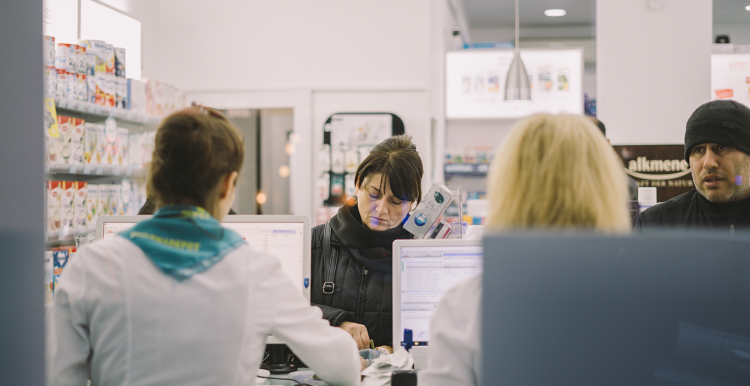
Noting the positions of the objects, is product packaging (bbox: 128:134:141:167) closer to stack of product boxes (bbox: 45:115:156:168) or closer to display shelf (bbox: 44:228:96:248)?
stack of product boxes (bbox: 45:115:156:168)

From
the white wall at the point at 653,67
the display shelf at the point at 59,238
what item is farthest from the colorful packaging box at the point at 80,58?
the white wall at the point at 653,67

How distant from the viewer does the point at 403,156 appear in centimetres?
229

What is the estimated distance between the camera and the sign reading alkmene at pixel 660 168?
414 centimetres

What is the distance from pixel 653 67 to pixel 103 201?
182 inches

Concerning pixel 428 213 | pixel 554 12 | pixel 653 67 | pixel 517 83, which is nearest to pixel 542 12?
pixel 554 12

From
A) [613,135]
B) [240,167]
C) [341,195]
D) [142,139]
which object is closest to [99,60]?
[142,139]

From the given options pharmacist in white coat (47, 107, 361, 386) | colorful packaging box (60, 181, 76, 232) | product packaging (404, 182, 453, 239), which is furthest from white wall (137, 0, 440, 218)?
pharmacist in white coat (47, 107, 361, 386)

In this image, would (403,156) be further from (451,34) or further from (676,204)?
(451,34)

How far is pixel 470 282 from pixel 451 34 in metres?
5.89

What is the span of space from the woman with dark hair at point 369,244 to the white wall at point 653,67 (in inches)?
131

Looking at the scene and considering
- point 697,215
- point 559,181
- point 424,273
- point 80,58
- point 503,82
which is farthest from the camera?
point 503,82

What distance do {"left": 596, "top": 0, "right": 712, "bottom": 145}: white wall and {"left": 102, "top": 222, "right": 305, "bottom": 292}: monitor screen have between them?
387cm

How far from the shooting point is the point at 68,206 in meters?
3.47

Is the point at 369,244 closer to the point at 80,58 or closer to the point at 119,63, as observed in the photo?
the point at 80,58
